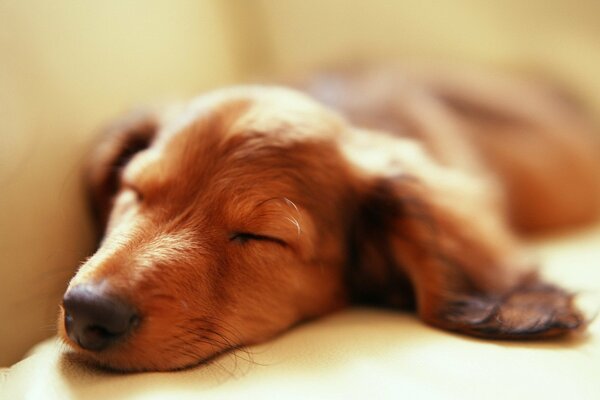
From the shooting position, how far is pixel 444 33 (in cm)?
324

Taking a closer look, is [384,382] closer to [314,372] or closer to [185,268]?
[314,372]

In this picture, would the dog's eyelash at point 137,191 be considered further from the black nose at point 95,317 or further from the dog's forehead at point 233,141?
the black nose at point 95,317

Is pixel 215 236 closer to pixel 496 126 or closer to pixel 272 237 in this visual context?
pixel 272 237

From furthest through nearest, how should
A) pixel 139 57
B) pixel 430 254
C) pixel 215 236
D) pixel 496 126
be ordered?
pixel 496 126, pixel 139 57, pixel 430 254, pixel 215 236

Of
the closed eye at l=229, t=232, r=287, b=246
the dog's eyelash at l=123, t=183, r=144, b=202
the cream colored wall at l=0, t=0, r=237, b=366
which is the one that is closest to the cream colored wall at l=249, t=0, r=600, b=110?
the cream colored wall at l=0, t=0, r=237, b=366

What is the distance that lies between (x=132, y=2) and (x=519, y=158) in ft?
6.15

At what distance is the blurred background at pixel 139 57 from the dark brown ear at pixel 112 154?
2.3 inches

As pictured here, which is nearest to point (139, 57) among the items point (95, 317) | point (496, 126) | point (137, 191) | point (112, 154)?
point (112, 154)

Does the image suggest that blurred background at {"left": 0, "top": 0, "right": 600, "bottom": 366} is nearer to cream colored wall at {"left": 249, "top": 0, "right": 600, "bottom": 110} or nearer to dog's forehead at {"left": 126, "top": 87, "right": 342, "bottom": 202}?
cream colored wall at {"left": 249, "top": 0, "right": 600, "bottom": 110}

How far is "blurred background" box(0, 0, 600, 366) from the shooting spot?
4.74 feet

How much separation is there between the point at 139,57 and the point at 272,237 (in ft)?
3.25

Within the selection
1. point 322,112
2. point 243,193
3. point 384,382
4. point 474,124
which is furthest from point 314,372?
point 474,124

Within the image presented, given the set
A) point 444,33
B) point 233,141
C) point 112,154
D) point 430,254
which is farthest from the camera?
point 444,33

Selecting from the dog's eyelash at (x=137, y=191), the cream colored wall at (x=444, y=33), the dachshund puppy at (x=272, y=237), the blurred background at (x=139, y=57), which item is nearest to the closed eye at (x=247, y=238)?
the dachshund puppy at (x=272, y=237)
